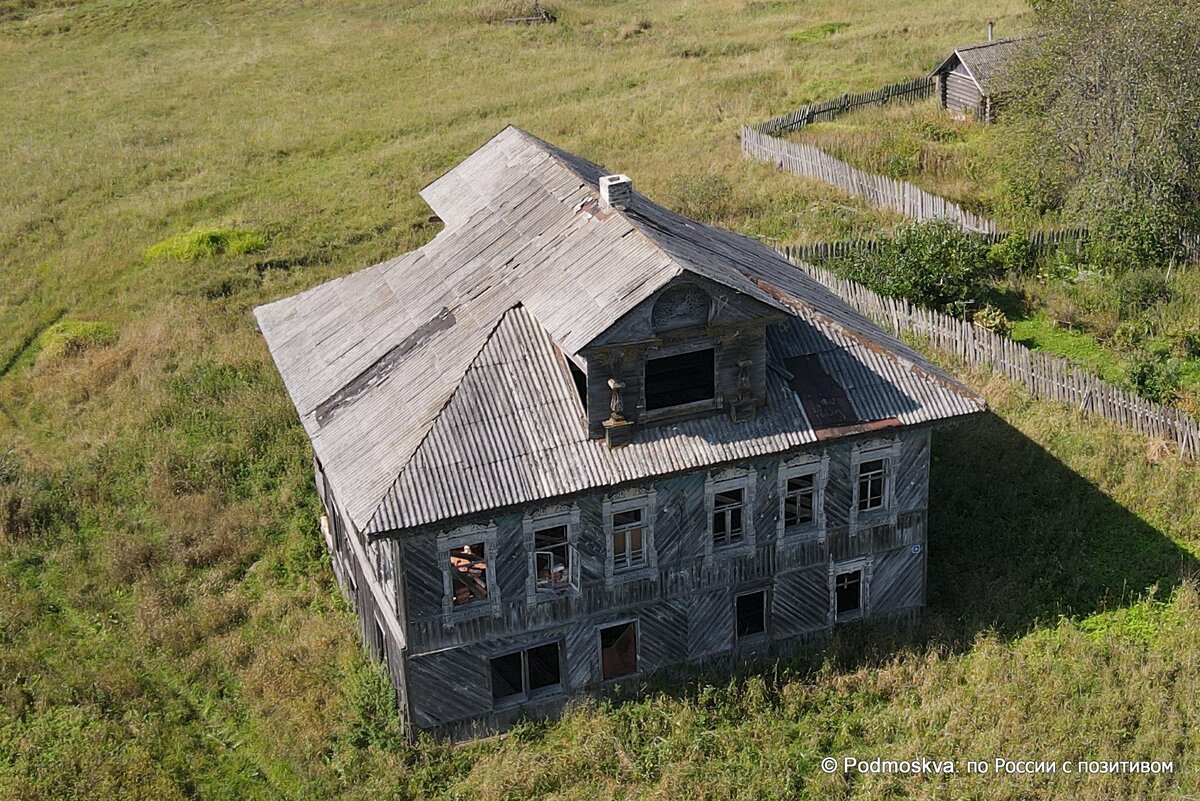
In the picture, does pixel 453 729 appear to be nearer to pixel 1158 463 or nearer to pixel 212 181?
pixel 1158 463

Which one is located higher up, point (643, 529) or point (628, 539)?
point (643, 529)

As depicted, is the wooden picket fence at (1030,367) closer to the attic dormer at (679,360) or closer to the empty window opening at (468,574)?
the attic dormer at (679,360)

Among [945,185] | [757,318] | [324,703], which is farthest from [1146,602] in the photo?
[945,185]

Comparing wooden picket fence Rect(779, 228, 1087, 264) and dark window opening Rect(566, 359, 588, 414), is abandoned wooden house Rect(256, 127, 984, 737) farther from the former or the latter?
wooden picket fence Rect(779, 228, 1087, 264)

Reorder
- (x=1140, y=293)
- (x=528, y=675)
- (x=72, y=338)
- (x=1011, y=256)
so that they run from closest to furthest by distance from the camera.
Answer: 1. (x=528, y=675)
2. (x=1140, y=293)
3. (x=72, y=338)
4. (x=1011, y=256)

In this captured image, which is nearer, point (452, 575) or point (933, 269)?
point (452, 575)

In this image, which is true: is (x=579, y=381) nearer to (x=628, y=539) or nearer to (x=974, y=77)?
(x=628, y=539)

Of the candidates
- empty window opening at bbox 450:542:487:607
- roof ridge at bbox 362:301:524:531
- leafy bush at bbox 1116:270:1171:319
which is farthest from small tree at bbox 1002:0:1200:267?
empty window opening at bbox 450:542:487:607

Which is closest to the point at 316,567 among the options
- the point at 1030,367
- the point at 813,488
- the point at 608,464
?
the point at 608,464

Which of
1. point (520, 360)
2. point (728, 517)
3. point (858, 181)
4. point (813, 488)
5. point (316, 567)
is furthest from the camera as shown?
point (858, 181)
